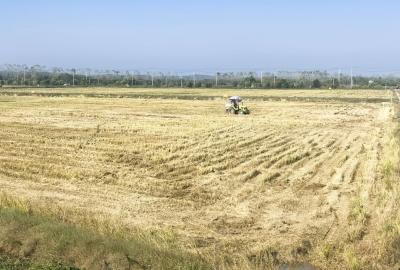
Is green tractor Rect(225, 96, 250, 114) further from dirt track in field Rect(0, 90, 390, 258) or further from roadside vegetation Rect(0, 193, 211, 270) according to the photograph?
roadside vegetation Rect(0, 193, 211, 270)

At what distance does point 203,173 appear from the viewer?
1623 centimetres

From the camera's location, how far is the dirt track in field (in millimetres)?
11594

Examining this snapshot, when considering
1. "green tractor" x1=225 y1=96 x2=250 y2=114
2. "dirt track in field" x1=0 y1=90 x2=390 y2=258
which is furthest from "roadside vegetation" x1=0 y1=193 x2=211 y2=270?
"green tractor" x1=225 y1=96 x2=250 y2=114

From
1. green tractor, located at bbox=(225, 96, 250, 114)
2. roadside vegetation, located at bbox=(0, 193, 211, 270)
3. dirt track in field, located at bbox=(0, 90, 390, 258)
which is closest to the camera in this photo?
roadside vegetation, located at bbox=(0, 193, 211, 270)

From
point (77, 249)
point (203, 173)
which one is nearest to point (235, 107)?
point (203, 173)

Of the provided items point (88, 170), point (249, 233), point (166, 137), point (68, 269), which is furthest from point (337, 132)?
point (68, 269)

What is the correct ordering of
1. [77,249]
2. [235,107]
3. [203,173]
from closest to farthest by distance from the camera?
1. [77,249]
2. [203,173]
3. [235,107]

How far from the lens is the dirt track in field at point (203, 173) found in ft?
38.0

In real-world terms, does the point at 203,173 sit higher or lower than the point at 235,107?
lower

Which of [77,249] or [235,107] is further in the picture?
[235,107]

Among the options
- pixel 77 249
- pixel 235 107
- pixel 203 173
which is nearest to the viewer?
pixel 77 249

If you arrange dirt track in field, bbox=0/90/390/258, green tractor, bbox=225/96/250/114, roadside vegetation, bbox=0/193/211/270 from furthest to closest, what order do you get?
green tractor, bbox=225/96/250/114 → dirt track in field, bbox=0/90/390/258 → roadside vegetation, bbox=0/193/211/270

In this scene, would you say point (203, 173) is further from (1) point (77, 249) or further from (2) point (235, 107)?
(2) point (235, 107)

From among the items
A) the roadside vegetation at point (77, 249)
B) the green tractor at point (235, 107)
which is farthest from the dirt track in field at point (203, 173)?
the green tractor at point (235, 107)
